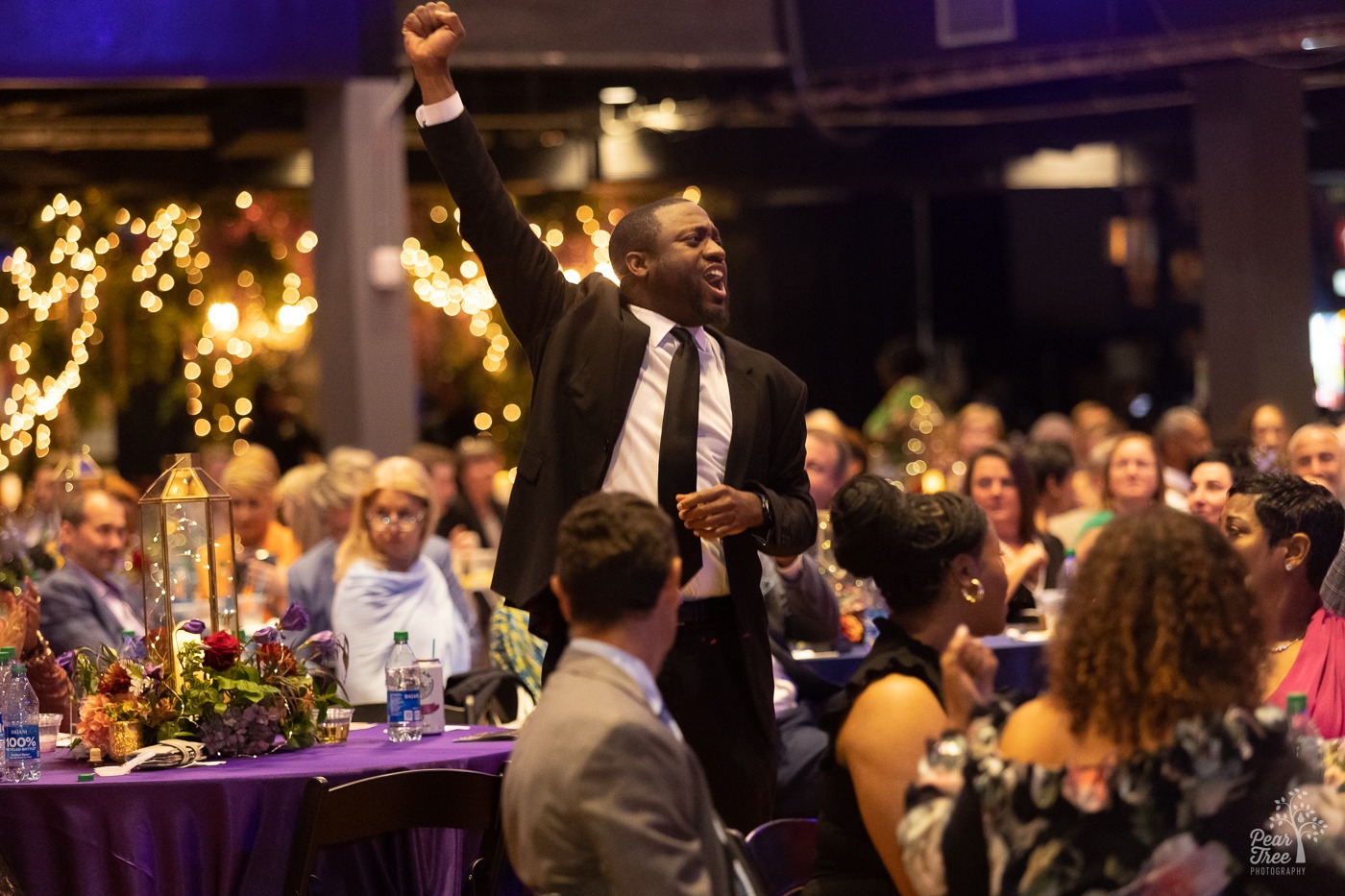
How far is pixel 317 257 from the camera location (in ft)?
32.9

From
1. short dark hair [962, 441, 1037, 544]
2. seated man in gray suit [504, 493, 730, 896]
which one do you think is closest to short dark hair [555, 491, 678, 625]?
seated man in gray suit [504, 493, 730, 896]

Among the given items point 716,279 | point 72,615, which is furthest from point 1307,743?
point 72,615

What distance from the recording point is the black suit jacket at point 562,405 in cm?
358

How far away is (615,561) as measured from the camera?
2.57m

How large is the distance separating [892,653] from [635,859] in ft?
2.13

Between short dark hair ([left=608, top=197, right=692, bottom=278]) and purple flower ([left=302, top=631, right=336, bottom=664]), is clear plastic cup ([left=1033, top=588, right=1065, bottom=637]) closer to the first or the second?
purple flower ([left=302, top=631, right=336, bottom=664])

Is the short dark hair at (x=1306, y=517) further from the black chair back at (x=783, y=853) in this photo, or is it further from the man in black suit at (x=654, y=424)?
the black chair back at (x=783, y=853)

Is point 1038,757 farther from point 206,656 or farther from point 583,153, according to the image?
point 583,153

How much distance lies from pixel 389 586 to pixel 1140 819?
144 inches

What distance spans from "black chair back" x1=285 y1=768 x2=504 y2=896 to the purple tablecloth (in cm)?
16

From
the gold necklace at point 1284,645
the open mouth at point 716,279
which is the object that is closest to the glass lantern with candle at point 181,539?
the open mouth at point 716,279

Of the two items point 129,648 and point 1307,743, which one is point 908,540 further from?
point 129,648

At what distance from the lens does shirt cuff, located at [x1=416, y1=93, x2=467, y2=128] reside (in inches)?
140

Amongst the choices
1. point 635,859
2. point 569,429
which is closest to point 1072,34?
point 569,429
